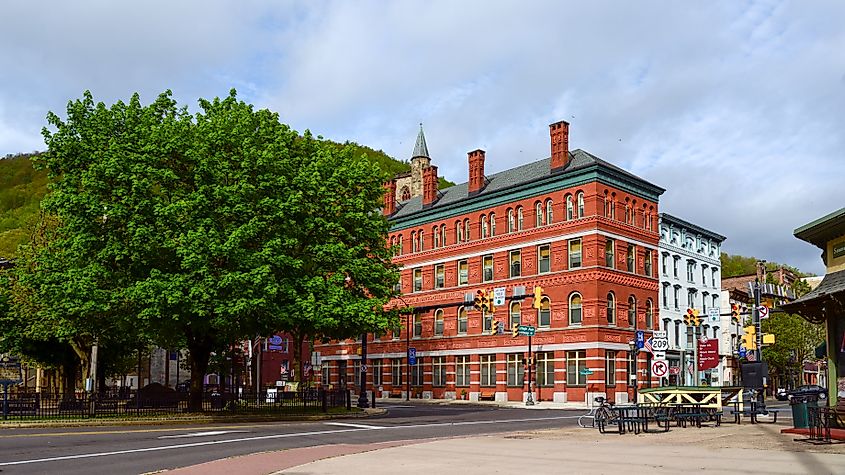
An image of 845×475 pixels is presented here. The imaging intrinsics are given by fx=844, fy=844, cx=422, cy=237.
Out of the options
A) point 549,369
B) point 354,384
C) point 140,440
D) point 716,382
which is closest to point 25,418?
point 140,440

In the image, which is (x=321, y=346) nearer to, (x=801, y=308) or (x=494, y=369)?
(x=494, y=369)

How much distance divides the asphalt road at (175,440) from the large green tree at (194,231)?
4991 millimetres

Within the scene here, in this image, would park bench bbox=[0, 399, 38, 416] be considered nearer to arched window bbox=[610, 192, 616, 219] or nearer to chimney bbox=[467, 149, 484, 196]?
arched window bbox=[610, 192, 616, 219]

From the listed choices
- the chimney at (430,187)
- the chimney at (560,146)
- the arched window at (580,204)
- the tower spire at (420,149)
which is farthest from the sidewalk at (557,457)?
the tower spire at (420,149)

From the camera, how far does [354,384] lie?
259ft

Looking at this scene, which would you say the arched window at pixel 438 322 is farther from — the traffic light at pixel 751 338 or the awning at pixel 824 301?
the awning at pixel 824 301

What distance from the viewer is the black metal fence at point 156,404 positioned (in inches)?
1339

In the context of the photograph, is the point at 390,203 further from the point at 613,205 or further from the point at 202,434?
the point at 202,434

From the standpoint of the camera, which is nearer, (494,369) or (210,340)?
(210,340)

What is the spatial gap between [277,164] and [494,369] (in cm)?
3312

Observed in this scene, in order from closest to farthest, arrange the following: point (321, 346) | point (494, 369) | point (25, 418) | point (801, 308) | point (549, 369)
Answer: point (801, 308) < point (25, 418) < point (549, 369) < point (494, 369) < point (321, 346)

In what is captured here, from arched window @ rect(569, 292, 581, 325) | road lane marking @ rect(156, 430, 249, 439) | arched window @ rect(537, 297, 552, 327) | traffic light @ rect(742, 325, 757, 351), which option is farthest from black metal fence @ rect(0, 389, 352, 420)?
arched window @ rect(537, 297, 552, 327)

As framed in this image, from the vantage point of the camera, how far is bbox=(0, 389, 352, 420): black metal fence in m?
34.0

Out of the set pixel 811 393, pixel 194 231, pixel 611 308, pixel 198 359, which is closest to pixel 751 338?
pixel 811 393
